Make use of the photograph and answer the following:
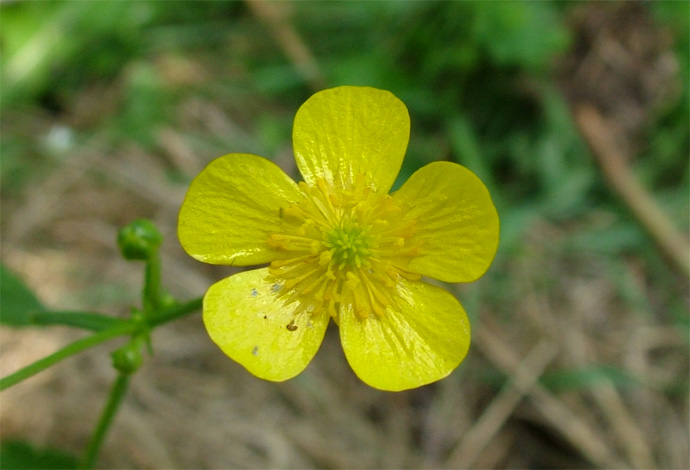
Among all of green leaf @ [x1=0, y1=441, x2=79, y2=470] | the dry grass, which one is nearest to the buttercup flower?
green leaf @ [x1=0, y1=441, x2=79, y2=470]

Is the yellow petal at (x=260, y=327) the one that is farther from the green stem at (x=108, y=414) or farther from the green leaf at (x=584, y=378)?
the green leaf at (x=584, y=378)

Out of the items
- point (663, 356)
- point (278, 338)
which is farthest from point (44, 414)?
point (663, 356)

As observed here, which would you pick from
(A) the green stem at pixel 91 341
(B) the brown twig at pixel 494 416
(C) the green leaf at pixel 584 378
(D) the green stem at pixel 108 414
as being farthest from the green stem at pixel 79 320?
(C) the green leaf at pixel 584 378

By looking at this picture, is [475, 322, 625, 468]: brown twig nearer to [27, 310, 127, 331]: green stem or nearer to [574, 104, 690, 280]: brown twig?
[574, 104, 690, 280]: brown twig

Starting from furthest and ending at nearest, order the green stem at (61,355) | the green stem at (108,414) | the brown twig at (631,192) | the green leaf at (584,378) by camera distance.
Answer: the brown twig at (631,192) < the green leaf at (584,378) < the green stem at (108,414) < the green stem at (61,355)

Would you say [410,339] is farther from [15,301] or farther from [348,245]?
[15,301]

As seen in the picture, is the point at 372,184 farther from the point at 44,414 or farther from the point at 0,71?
the point at 0,71
